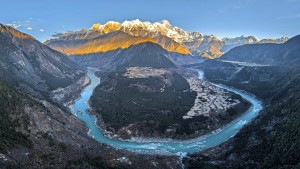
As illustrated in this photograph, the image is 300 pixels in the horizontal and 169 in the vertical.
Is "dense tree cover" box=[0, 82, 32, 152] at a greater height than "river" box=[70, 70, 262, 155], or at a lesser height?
greater

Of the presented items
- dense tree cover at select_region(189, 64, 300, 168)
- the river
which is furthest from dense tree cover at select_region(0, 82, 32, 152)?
dense tree cover at select_region(189, 64, 300, 168)

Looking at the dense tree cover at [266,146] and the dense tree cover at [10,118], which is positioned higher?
the dense tree cover at [10,118]

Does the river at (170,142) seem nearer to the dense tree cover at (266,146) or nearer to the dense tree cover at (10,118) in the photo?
the dense tree cover at (266,146)

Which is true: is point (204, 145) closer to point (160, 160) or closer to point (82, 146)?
point (160, 160)

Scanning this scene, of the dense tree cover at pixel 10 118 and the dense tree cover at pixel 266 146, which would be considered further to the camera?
the dense tree cover at pixel 266 146

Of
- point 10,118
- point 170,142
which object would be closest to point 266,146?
point 170,142

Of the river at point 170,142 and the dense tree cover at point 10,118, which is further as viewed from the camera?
the river at point 170,142

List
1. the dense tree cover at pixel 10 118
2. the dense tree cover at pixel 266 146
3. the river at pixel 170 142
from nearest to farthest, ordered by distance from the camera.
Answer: the dense tree cover at pixel 10 118 → the dense tree cover at pixel 266 146 → the river at pixel 170 142

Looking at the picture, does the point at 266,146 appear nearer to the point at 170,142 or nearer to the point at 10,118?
the point at 170,142

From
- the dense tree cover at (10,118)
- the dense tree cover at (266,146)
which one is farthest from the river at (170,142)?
the dense tree cover at (10,118)

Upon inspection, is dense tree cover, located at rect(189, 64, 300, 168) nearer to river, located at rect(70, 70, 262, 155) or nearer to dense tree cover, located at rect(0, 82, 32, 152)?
river, located at rect(70, 70, 262, 155)

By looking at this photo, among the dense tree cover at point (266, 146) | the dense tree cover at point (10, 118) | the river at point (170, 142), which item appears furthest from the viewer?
the river at point (170, 142)

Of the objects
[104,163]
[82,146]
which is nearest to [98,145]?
[82,146]
